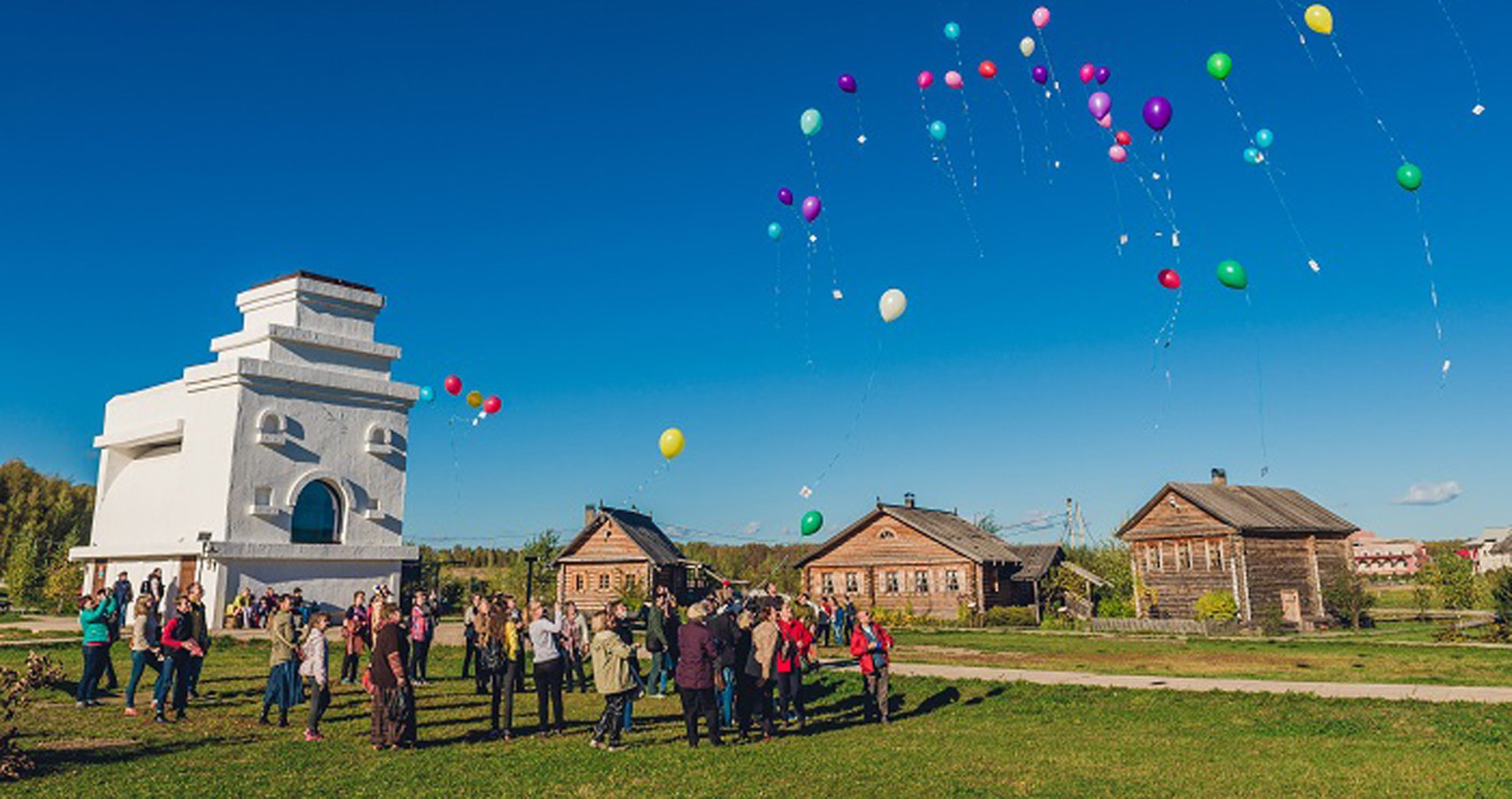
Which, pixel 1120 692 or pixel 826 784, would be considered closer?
pixel 826 784

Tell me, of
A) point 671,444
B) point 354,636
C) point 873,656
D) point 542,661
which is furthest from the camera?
point 671,444

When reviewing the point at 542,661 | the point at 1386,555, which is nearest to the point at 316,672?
the point at 542,661

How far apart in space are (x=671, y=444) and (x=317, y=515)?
17191 millimetres

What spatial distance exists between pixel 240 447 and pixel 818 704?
22.4 metres

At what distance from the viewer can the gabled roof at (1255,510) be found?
A: 40375 mm

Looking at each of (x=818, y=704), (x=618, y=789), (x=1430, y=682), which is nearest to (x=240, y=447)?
(x=818, y=704)

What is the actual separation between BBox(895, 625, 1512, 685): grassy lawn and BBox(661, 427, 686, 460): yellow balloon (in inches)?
294

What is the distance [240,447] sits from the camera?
30.9 m

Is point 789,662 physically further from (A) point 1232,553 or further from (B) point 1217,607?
(A) point 1232,553

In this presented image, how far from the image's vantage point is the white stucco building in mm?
30703

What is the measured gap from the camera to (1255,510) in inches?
1667

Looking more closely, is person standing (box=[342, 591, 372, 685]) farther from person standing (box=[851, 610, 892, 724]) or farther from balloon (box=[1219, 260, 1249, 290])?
balloon (box=[1219, 260, 1249, 290])

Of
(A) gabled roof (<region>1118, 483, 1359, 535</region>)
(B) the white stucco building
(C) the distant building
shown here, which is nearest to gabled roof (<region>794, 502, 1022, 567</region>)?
(A) gabled roof (<region>1118, 483, 1359, 535</region>)

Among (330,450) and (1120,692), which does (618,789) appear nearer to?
(1120,692)
